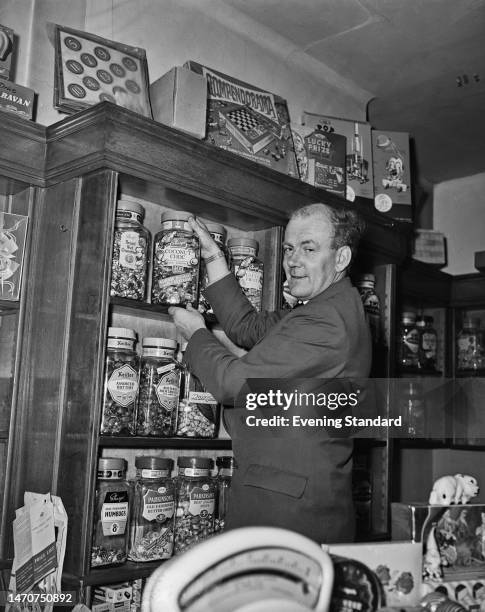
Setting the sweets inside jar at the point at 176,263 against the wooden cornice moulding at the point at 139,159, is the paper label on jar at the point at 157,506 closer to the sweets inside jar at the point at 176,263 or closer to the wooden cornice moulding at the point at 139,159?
the sweets inside jar at the point at 176,263

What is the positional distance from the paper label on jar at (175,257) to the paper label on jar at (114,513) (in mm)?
596

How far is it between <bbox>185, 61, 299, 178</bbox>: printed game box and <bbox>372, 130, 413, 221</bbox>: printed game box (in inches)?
19.1

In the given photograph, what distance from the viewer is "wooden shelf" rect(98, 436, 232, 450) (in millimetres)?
1572

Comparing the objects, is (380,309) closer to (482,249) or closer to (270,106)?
(270,106)

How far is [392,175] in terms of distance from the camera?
2561mm

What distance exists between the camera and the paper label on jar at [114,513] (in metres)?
1.57

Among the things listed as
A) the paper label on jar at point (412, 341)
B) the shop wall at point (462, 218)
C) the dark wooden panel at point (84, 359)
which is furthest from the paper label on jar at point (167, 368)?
the shop wall at point (462, 218)

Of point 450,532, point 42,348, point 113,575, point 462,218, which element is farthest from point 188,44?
point 462,218

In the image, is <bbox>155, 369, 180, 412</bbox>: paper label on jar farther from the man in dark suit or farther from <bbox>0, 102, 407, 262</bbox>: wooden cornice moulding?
<bbox>0, 102, 407, 262</bbox>: wooden cornice moulding

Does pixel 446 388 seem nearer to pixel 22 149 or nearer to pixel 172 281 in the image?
pixel 172 281

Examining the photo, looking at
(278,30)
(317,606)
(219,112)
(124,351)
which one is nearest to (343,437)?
(124,351)

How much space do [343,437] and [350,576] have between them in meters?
0.71

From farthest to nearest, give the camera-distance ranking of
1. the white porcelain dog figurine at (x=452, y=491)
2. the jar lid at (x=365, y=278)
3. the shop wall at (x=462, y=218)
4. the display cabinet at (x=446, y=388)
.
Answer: the shop wall at (x=462, y=218)
the display cabinet at (x=446, y=388)
the jar lid at (x=365, y=278)
the white porcelain dog figurine at (x=452, y=491)

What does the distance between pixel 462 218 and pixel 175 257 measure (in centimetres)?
251
